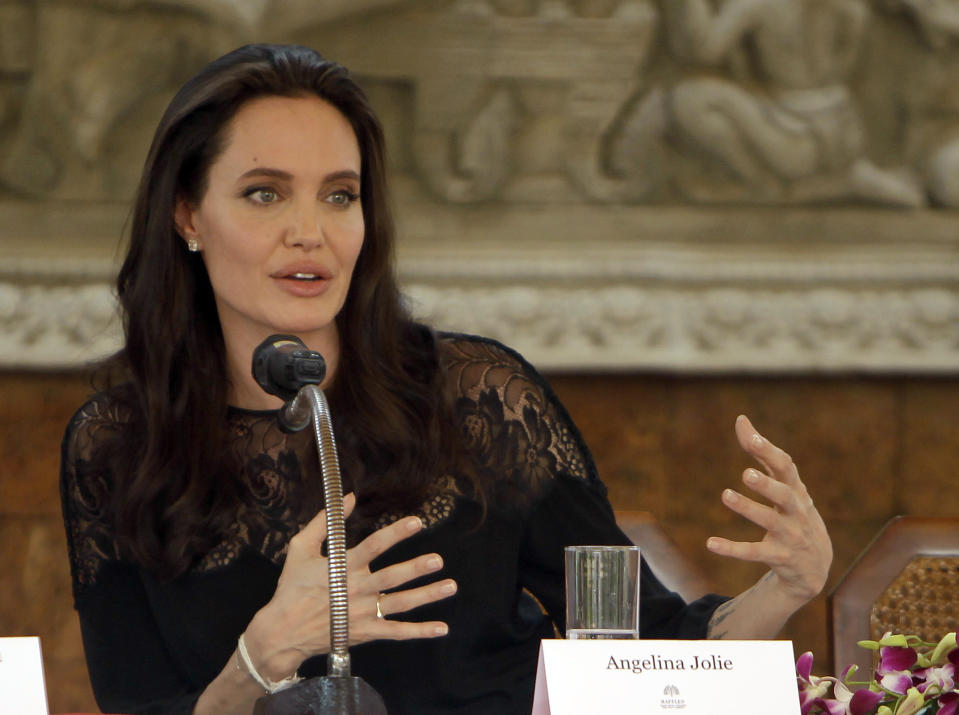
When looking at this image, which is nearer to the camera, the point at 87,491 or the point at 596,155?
the point at 87,491

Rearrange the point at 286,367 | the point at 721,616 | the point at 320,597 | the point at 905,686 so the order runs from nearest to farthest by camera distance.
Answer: the point at 905,686, the point at 286,367, the point at 320,597, the point at 721,616

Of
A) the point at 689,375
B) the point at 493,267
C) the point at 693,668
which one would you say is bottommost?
the point at 689,375

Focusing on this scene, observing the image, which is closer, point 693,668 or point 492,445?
point 693,668

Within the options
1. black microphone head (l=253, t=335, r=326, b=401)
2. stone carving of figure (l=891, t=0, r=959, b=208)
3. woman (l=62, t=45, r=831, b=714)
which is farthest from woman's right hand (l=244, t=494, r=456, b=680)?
stone carving of figure (l=891, t=0, r=959, b=208)

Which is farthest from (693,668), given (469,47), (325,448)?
(469,47)

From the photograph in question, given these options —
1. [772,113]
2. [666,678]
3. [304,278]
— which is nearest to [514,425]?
[304,278]

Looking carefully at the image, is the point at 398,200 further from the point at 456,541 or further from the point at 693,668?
the point at 693,668

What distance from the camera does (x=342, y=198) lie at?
81.0 inches

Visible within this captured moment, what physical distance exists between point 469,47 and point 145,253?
1.09 meters

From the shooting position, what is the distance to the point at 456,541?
1990 millimetres

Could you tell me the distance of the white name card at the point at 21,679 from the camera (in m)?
1.16

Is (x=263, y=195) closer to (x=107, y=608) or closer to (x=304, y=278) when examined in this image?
(x=304, y=278)

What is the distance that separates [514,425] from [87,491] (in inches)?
25.7

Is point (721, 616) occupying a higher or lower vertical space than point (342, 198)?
lower
